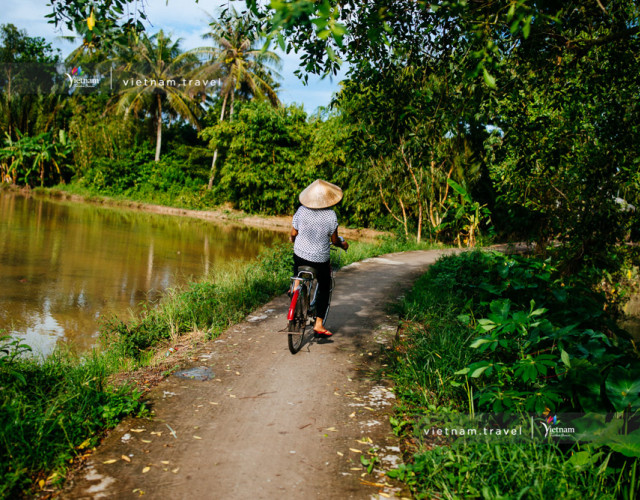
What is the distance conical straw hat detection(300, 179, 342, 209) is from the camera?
5.18 metres

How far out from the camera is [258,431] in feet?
11.2

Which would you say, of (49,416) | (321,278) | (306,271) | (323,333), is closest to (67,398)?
(49,416)

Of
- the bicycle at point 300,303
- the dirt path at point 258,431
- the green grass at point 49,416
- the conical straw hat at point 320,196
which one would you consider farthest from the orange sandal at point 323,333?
the green grass at point 49,416

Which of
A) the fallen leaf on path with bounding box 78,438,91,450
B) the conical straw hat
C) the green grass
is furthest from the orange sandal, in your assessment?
the fallen leaf on path with bounding box 78,438,91,450

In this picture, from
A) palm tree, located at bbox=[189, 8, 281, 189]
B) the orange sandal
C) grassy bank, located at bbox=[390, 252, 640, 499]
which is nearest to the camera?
grassy bank, located at bbox=[390, 252, 640, 499]

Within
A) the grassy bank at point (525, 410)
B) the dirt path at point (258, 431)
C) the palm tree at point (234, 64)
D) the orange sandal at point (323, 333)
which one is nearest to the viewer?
the grassy bank at point (525, 410)

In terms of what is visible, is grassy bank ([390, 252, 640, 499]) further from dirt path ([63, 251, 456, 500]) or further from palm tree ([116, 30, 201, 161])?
palm tree ([116, 30, 201, 161])

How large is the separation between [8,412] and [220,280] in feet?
18.9

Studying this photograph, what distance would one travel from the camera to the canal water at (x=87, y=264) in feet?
23.8

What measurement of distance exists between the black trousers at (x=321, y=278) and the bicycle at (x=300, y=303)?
0.06m

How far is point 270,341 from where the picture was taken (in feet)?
18.0

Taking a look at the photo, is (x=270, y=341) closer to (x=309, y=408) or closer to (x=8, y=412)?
(x=309, y=408)

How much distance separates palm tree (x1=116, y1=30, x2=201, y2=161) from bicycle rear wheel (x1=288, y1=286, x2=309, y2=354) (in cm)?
3049

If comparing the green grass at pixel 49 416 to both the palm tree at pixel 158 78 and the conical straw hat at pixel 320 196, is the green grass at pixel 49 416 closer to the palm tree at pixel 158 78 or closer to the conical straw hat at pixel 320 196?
the conical straw hat at pixel 320 196
